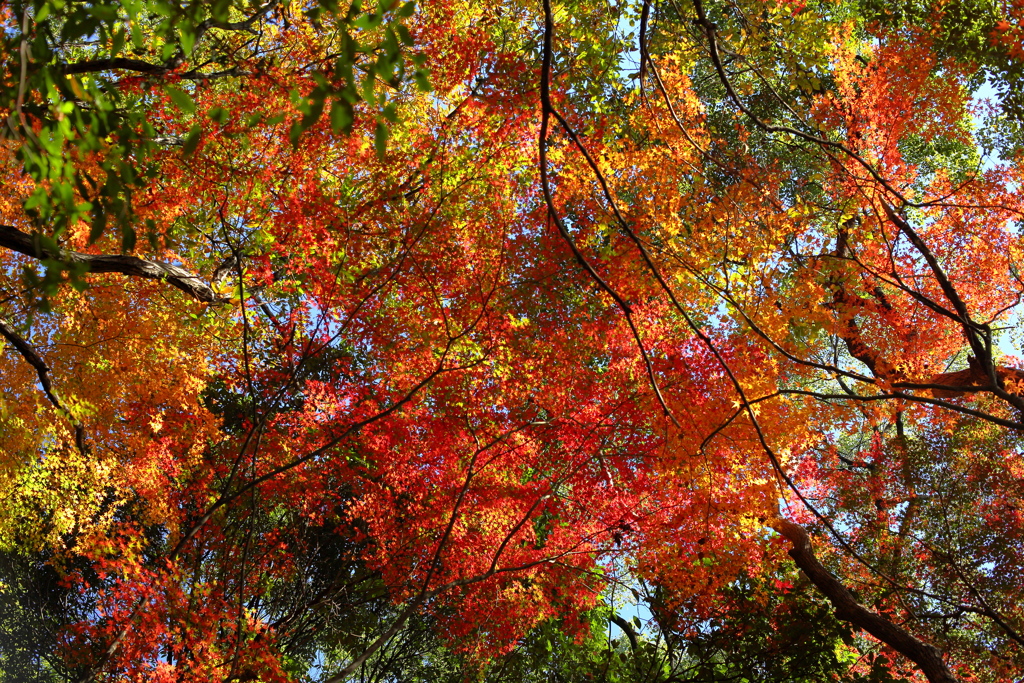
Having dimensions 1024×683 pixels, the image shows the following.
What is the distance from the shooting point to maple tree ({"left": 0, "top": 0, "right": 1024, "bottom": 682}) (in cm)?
841

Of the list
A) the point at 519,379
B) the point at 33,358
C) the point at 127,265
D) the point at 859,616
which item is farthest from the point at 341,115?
the point at 859,616

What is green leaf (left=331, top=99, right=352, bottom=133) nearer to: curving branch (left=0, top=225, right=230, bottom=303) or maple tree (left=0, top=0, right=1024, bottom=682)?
curving branch (left=0, top=225, right=230, bottom=303)

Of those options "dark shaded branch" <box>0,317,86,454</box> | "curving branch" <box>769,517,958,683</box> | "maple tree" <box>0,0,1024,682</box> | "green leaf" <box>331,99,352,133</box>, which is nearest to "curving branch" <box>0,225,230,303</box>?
"maple tree" <box>0,0,1024,682</box>

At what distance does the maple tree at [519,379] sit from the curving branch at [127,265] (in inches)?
6.7

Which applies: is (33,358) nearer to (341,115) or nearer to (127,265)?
(127,265)

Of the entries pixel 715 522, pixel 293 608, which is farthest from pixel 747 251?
pixel 293 608

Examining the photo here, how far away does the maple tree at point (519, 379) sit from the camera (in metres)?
8.41

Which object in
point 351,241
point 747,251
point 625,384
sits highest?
point 747,251

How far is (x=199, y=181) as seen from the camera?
9078mm

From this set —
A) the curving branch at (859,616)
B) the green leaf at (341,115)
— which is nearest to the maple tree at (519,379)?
the curving branch at (859,616)

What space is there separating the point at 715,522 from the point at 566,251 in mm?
4697

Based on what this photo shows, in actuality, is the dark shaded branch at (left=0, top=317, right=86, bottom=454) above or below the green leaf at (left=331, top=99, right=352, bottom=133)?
above

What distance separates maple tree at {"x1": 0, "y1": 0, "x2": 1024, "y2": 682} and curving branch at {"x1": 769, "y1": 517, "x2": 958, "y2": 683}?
0.13 feet

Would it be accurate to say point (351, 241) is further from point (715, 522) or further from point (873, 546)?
point (873, 546)
